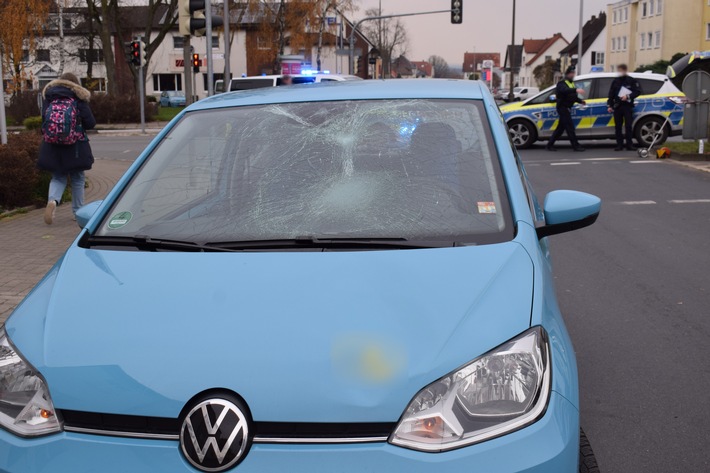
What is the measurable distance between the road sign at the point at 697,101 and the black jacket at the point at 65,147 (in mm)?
12858

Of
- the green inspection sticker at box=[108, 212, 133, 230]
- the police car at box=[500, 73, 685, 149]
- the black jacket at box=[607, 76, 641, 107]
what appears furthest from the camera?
the police car at box=[500, 73, 685, 149]

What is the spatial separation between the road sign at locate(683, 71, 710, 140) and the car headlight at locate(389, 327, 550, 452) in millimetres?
17140

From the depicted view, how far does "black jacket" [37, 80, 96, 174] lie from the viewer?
10070 millimetres

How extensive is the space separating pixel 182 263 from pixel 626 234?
25.4ft

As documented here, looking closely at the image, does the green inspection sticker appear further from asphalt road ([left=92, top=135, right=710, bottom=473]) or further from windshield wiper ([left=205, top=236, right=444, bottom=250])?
asphalt road ([left=92, top=135, right=710, bottom=473])

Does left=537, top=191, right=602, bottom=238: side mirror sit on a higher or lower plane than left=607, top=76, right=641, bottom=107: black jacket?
lower

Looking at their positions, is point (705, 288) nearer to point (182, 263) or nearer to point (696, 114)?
point (182, 263)

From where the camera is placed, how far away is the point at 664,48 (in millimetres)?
71938

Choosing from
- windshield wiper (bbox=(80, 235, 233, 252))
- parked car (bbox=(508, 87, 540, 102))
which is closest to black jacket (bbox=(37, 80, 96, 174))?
windshield wiper (bbox=(80, 235, 233, 252))

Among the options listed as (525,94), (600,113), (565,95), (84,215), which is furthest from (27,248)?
(525,94)

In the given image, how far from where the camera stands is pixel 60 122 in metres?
9.91

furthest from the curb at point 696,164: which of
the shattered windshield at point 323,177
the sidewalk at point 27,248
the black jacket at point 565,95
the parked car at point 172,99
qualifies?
the parked car at point 172,99

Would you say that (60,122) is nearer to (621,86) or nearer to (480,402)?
(480,402)

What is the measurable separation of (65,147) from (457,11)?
3531 centimetres
